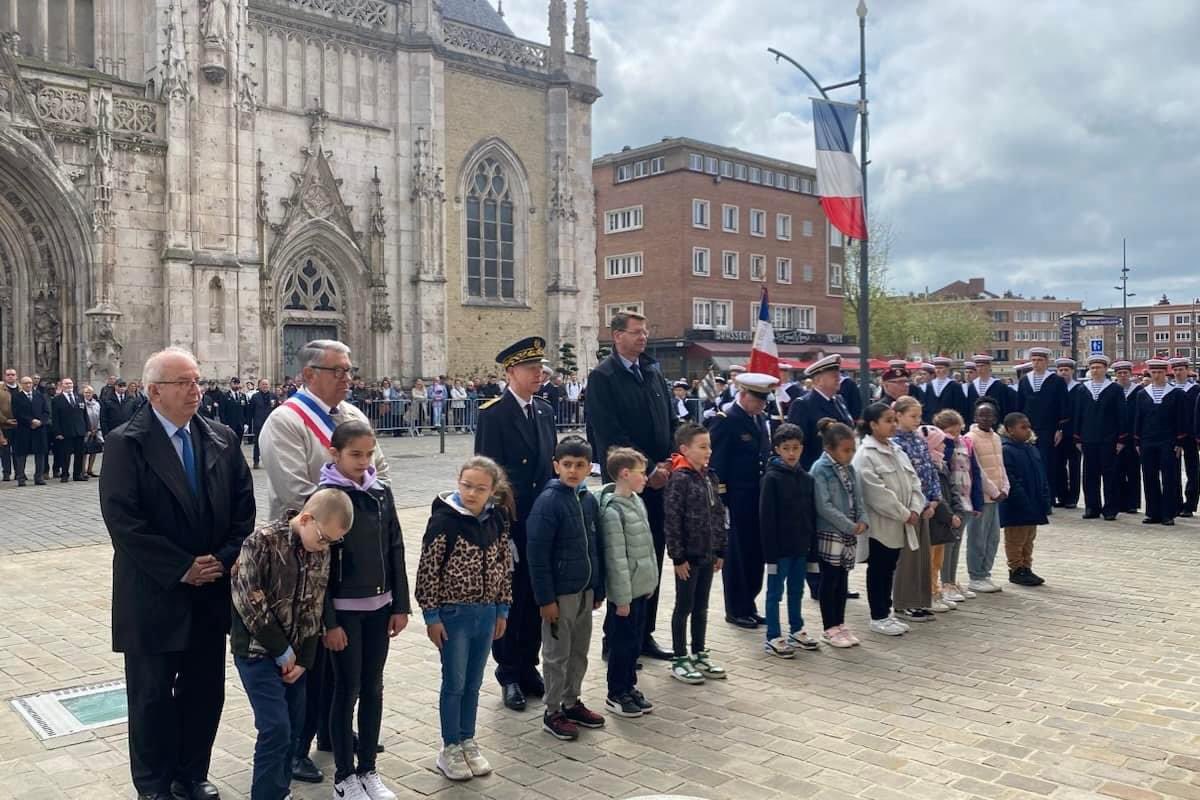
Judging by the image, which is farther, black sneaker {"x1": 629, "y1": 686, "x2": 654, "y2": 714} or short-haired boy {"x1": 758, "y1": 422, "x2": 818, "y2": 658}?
short-haired boy {"x1": 758, "y1": 422, "x2": 818, "y2": 658}

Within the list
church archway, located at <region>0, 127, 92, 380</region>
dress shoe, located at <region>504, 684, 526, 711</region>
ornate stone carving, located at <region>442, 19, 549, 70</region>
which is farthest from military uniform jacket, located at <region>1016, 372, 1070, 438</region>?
ornate stone carving, located at <region>442, 19, 549, 70</region>

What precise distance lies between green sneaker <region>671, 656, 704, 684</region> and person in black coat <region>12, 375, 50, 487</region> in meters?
15.1

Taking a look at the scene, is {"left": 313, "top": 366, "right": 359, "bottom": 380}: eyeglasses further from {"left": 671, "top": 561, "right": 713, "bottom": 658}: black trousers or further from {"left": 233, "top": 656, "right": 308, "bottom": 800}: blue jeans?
{"left": 671, "top": 561, "right": 713, "bottom": 658}: black trousers

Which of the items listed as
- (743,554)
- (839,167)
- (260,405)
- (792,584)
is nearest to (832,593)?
(792,584)

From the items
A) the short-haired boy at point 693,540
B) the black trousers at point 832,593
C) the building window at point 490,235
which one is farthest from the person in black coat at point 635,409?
the building window at point 490,235

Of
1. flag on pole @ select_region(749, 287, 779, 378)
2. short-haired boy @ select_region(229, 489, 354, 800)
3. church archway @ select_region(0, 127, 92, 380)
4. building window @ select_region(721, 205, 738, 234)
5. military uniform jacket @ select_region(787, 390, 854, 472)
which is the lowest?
short-haired boy @ select_region(229, 489, 354, 800)

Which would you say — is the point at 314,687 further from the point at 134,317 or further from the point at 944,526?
the point at 134,317

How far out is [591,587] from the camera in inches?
215

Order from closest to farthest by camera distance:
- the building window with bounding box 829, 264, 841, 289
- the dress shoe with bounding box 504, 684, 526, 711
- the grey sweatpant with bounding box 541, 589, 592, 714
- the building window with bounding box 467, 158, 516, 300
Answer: the grey sweatpant with bounding box 541, 589, 592, 714
the dress shoe with bounding box 504, 684, 526, 711
the building window with bounding box 467, 158, 516, 300
the building window with bounding box 829, 264, 841, 289

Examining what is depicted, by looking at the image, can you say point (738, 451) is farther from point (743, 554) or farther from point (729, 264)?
point (729, 264)

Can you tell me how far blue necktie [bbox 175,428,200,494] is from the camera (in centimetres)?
442

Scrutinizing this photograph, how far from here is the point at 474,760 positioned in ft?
15.5

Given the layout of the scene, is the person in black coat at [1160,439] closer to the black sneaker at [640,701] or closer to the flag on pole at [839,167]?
the flag on pole at [839,167]

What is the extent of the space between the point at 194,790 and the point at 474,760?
1306 millimetres
